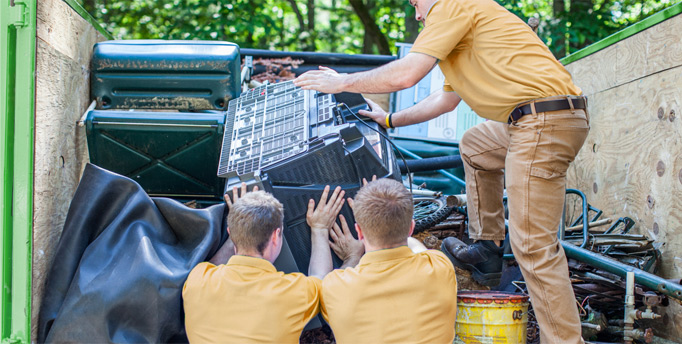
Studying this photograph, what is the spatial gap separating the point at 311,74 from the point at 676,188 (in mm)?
1949

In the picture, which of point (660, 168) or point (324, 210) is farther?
point (660, 168)

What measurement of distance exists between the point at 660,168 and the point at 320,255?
1961mm

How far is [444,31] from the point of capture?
260cm

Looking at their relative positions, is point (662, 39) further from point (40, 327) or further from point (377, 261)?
point (40, 327)

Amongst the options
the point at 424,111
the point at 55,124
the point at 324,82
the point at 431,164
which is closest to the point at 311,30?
the point at 431,164

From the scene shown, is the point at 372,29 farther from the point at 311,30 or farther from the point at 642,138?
the point at 642,138

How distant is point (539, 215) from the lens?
2.53 m

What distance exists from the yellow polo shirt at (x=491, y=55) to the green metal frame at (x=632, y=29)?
36.6 inches

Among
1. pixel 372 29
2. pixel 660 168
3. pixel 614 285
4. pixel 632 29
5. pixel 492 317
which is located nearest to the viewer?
pixel 492 317

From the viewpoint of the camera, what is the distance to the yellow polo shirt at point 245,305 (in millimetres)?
2205

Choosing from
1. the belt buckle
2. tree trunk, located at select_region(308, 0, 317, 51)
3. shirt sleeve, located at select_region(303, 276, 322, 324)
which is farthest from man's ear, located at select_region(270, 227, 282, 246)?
tree trunk, located at select_region(308, 0, 317, 51)

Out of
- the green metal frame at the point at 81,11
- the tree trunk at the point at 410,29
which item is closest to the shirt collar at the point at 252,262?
the green metal frame at the point at 81,11

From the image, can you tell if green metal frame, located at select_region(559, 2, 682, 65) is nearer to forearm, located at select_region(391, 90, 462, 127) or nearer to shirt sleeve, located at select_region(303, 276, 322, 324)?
forearm, located at select_region(391, 90, 462, 127)

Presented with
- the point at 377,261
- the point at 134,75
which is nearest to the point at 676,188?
the point at 377,261
